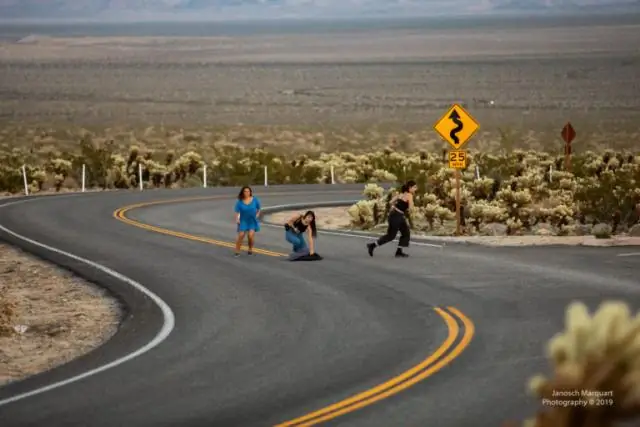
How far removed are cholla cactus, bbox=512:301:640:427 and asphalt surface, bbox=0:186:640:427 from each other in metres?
6.22

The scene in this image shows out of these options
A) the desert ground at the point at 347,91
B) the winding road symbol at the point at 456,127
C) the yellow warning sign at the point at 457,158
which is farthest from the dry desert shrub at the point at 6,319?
the desert ground at the point at 347,91

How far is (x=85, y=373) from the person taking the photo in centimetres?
1516

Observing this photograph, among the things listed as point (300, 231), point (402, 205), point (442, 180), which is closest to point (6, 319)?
point (300, 231)

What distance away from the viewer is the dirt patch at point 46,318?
1698 cm

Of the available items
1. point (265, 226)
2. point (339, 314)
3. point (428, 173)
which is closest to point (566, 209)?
point (265, 226)

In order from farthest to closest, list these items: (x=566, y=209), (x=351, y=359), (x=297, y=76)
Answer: (x=297, y=76) → (x=566, y=209) → (x=351, y=359)

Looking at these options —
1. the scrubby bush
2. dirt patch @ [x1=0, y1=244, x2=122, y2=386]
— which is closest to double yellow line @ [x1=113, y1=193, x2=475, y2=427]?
dirt patch @ [x1=0, y1=244, x2=122, y2=386]

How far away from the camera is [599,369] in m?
5.77

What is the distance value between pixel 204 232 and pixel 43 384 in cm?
1851

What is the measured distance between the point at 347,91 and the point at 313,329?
109159mm

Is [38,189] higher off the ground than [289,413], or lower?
lower

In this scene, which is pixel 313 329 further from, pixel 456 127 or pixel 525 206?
pixel 525 206

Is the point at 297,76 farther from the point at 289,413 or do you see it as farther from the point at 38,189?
the point at 289,413

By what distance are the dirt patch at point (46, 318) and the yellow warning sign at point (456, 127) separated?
837 cm
